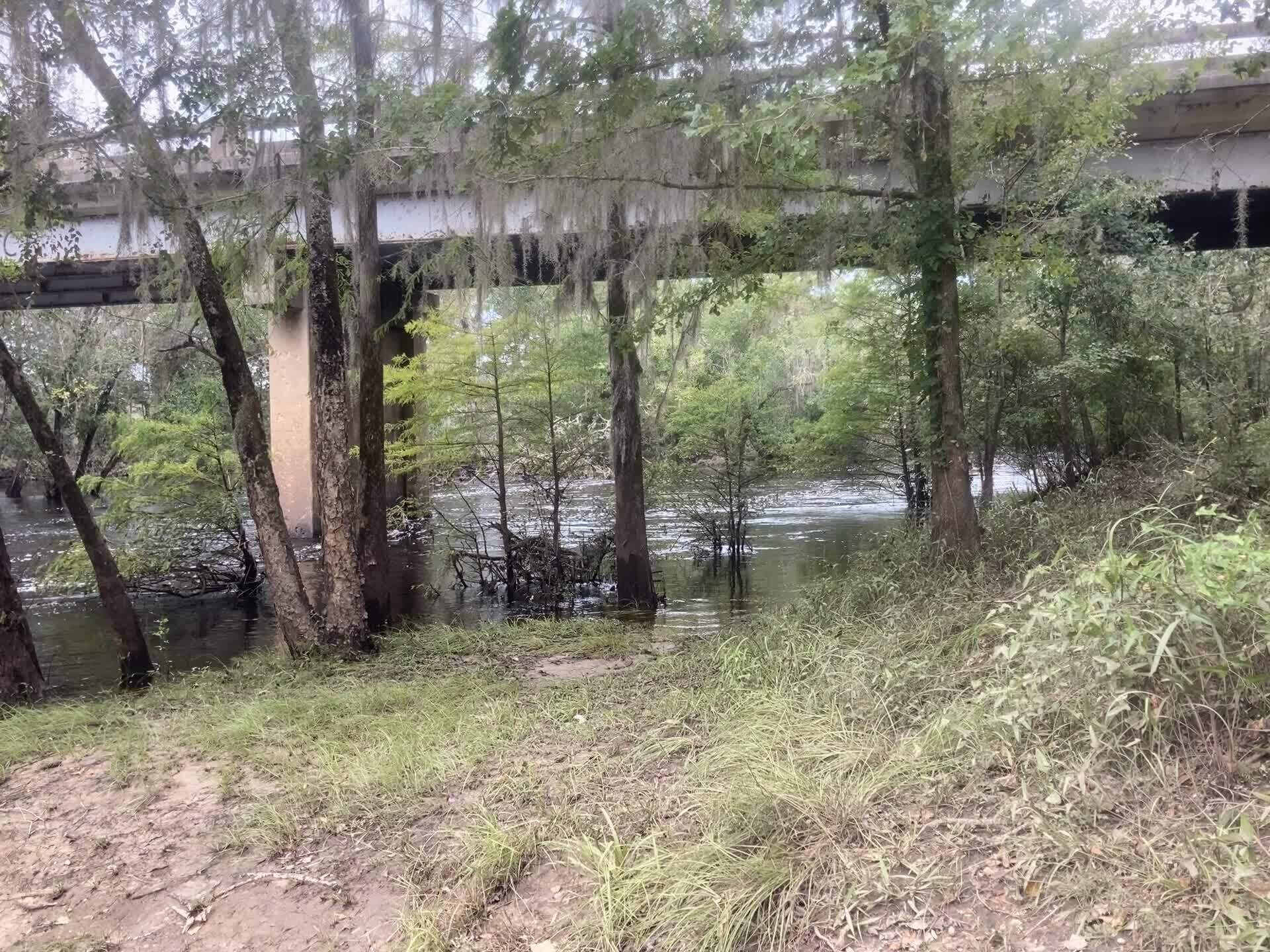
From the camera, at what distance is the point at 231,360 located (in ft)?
28.1

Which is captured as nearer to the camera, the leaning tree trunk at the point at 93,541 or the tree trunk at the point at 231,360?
the tree trunk at the point at 231,360

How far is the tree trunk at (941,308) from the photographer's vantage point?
23.4ft

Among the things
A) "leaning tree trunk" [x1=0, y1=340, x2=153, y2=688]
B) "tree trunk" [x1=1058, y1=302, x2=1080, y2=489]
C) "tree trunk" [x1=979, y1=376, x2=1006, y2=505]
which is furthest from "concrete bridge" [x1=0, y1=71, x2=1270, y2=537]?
"tree trunk" [x1=979, y1=376, x2=1006, y2=505]

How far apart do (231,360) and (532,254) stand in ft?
16.1

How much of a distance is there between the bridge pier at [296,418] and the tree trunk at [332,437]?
30.7 ft

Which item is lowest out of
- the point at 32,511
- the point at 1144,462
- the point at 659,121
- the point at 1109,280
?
the point at 32,511

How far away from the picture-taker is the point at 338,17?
900 cm

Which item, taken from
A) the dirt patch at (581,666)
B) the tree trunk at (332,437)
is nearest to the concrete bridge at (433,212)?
the tree trunk at (332,437)

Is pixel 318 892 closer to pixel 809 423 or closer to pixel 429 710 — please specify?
pixel 429 710

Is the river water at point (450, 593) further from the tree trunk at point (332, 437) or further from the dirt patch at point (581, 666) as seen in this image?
the tree trunk at point (332, 437)

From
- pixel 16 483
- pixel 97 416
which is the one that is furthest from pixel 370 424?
pixel 16 483

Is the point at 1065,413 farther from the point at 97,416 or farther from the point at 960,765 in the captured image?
the point at 97,416

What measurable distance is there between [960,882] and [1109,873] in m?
0.45

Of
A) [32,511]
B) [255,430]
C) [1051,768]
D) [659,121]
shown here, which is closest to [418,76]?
[659,121]
